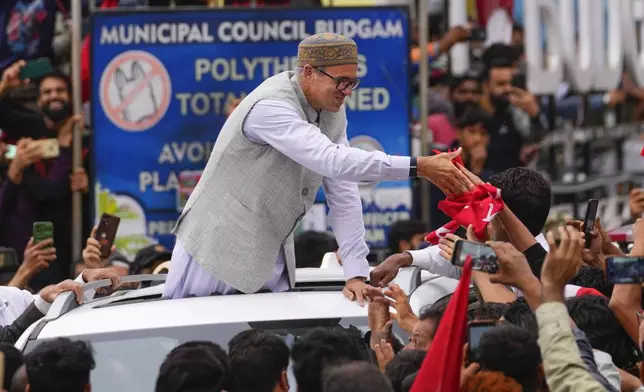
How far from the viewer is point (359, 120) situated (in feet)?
37.1

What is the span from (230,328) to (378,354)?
0.51 m

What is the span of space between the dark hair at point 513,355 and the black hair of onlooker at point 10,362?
1502 mm

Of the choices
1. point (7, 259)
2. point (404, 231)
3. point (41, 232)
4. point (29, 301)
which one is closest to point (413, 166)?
point (29, 301)

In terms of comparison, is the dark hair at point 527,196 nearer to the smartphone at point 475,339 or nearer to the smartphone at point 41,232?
the smartphone at point 475,339

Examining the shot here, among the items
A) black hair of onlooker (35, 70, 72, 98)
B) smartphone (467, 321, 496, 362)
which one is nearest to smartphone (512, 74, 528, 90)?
black hair of onlooker (35, 70, 72, 98)

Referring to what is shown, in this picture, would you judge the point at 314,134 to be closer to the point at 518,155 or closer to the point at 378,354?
the point at 378,354

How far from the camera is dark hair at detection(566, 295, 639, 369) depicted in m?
6.07

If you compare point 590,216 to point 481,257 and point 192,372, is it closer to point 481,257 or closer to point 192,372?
point 481,257

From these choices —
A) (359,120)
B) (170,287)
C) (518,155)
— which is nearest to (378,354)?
(170,287)

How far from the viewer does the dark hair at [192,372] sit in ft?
17.4

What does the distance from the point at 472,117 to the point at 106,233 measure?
15.2ft

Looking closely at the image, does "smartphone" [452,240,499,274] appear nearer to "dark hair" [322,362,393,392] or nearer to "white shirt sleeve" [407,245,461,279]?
"dark hair" [322,362,393,392]

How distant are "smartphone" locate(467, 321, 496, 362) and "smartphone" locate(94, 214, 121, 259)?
3.54 m

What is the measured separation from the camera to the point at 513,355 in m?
5.22
